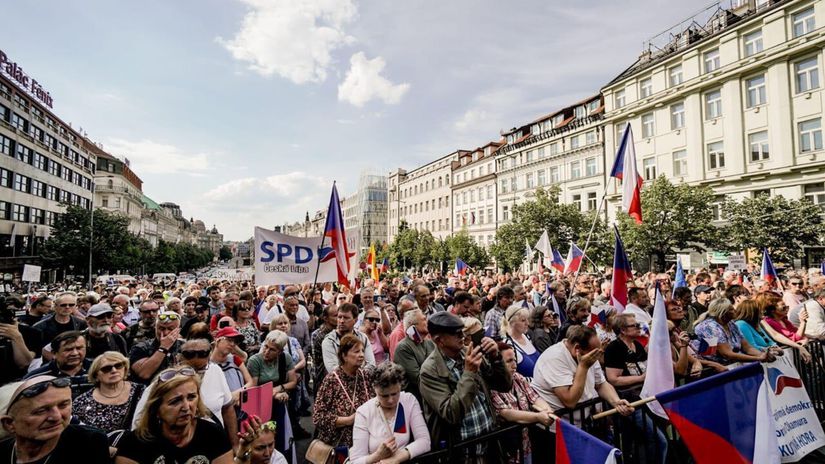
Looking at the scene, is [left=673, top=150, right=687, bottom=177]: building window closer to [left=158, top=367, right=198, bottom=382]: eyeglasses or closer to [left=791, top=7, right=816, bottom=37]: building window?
[left=791, top=7, right=816, bottom=37]: building window

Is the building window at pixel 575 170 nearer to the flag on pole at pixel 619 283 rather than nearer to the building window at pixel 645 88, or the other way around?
the building window at pixel 645 88

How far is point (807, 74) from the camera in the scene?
82.8 feet

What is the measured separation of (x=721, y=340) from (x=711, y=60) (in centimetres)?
3377

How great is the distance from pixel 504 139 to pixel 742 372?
52.7 meters

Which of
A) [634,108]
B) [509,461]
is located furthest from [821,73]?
[509,461]

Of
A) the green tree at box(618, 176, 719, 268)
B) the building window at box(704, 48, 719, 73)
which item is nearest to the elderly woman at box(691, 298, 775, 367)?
the green tree at box(618, 176, 719, 268)

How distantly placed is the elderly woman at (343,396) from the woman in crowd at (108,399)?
4.66 ft

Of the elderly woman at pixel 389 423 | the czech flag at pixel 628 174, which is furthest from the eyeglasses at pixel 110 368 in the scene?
→ the czech flag at pixel 628 174

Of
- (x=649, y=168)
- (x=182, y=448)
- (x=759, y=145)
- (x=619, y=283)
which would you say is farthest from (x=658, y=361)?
(x=649, y=168)

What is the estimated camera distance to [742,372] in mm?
3691

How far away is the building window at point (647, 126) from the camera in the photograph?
34.4 meters

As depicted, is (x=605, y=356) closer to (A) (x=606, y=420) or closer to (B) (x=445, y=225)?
(A) (x=606, y=420)

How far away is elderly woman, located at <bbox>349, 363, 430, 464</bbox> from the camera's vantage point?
3.02 metres

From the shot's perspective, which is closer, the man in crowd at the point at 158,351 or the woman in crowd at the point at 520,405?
the woman in crowd at the point at 520,405
